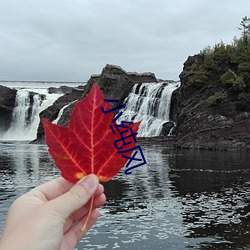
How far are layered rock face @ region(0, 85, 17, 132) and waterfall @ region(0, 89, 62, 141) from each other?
2.29 feet

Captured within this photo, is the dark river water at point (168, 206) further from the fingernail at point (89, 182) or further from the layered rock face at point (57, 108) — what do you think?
the layered rock face at point (57, 108)

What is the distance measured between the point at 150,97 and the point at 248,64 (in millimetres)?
12845

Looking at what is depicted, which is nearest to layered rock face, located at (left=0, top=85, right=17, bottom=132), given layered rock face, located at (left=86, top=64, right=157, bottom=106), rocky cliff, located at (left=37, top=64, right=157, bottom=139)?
rocky cliff, located at (left=37, top=64, right=157, bottom=139)

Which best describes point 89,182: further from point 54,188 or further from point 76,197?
point 54,188

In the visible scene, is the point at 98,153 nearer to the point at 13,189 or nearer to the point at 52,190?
the point at 52,190

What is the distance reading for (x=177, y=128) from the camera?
156ft

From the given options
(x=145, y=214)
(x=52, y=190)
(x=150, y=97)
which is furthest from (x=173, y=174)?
(x=150, y=97)

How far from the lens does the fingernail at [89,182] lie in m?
1.97

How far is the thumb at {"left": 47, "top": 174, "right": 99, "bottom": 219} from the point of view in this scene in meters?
1.94

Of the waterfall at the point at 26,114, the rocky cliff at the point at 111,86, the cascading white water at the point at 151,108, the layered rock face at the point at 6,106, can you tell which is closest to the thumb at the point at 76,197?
the cascading white water at the point at 151,108

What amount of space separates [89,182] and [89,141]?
187 millimetres

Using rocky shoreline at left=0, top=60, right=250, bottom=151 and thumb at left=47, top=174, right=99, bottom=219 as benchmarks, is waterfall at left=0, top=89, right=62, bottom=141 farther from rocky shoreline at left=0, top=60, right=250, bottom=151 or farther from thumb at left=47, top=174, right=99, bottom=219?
thumb at left=47, top=174, right=99, bottom=219

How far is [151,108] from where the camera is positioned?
5325 cm

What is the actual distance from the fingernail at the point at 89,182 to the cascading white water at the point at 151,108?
4895cm
